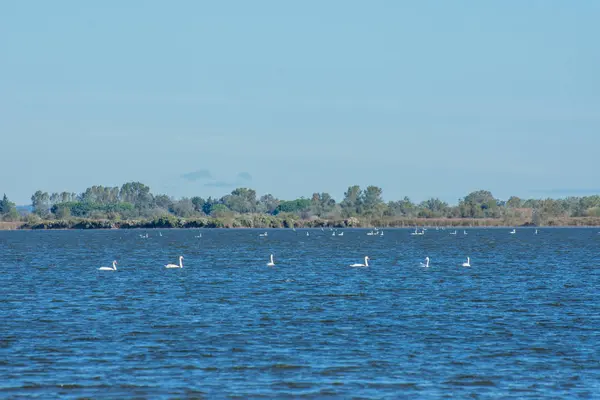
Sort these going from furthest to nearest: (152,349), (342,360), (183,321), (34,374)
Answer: (183,321), (152,349), (342,360), (34,374)

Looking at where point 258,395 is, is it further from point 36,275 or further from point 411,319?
point 36,275

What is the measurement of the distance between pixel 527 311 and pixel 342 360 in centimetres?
1359

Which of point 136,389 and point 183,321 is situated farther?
point 183,321

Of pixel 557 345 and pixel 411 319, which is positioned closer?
pixel 557 345

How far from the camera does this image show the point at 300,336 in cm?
3002

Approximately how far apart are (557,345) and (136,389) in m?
12.4

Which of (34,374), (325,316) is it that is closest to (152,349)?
(34,374)

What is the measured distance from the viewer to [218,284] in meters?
50.4

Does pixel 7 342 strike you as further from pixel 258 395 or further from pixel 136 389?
pixel 258 395

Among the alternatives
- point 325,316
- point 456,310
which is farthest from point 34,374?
point 456,310

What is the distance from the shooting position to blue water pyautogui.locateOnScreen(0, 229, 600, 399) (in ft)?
74.2

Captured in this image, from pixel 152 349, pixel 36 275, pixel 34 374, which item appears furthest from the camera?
pixel 36 275

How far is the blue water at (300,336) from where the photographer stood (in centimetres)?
2262

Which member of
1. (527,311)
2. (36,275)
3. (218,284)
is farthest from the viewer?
(36,275)
